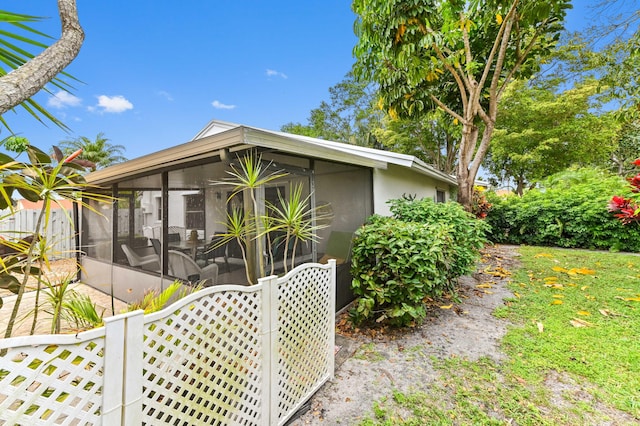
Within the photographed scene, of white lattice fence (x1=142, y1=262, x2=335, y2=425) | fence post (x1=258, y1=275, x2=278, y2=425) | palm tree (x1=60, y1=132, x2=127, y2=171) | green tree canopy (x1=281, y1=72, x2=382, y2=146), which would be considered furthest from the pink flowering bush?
palm tree (x1=60, y1=132, x2=127, y2=171)

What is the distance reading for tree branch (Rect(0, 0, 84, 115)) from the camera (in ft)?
4.27

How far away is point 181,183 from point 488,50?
8.38 metres

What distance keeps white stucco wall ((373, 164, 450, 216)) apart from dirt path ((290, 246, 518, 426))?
2.27 metres

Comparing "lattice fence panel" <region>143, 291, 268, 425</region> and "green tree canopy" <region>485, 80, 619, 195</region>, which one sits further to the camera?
"green tree canopy" <region>485, 80, 619, 195</region>

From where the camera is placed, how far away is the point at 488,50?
24.7 feet

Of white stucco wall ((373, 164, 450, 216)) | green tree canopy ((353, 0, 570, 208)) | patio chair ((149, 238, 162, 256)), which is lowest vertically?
patio chair ((149, 238, 162, 256))

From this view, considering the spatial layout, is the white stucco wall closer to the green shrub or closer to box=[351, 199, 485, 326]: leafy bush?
the green shrub

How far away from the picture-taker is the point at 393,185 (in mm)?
6504

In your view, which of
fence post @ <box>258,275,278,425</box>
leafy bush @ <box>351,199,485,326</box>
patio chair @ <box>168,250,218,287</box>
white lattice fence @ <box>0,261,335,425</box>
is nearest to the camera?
white lattice fence @ <box>0,261,335,425</box>

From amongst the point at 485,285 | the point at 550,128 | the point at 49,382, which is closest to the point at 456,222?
the point at 485,285

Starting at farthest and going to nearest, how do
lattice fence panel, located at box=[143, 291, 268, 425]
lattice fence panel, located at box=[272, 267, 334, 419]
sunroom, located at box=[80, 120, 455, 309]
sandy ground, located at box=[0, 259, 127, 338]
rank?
1. sandy ground, located at box=[0, 259, 127, 338]
2. sunroom, located at box=[80, 120, 455, 309]
3. lattice fence panel, located at box=[272, 267, 334, 419]
4. lattice fence panel, located at box=[143, 291, 268, 425]

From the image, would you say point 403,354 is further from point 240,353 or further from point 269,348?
point 240,353

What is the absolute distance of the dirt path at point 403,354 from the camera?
255 centimetres

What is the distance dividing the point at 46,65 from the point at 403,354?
3.98m
